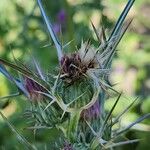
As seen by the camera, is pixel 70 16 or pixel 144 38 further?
pixel 144 38

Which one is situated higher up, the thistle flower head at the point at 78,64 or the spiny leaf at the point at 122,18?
the spiny leaf at the point at 122,18

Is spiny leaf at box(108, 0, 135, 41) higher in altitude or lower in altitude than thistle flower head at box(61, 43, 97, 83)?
higher

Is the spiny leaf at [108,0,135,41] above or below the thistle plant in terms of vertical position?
above

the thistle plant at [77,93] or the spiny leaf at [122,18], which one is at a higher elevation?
the spiny leaf at [122,18]

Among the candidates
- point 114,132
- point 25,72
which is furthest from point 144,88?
point 25,72

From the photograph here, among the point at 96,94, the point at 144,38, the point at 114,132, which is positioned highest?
the point at 96,94

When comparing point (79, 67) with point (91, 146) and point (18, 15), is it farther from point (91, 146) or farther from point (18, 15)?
point (18, 15)

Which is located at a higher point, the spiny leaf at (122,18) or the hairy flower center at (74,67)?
the spiny leaf at (122,18)

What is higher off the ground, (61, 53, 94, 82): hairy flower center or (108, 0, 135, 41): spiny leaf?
(108, 0, 135, 41): spiny leaf
